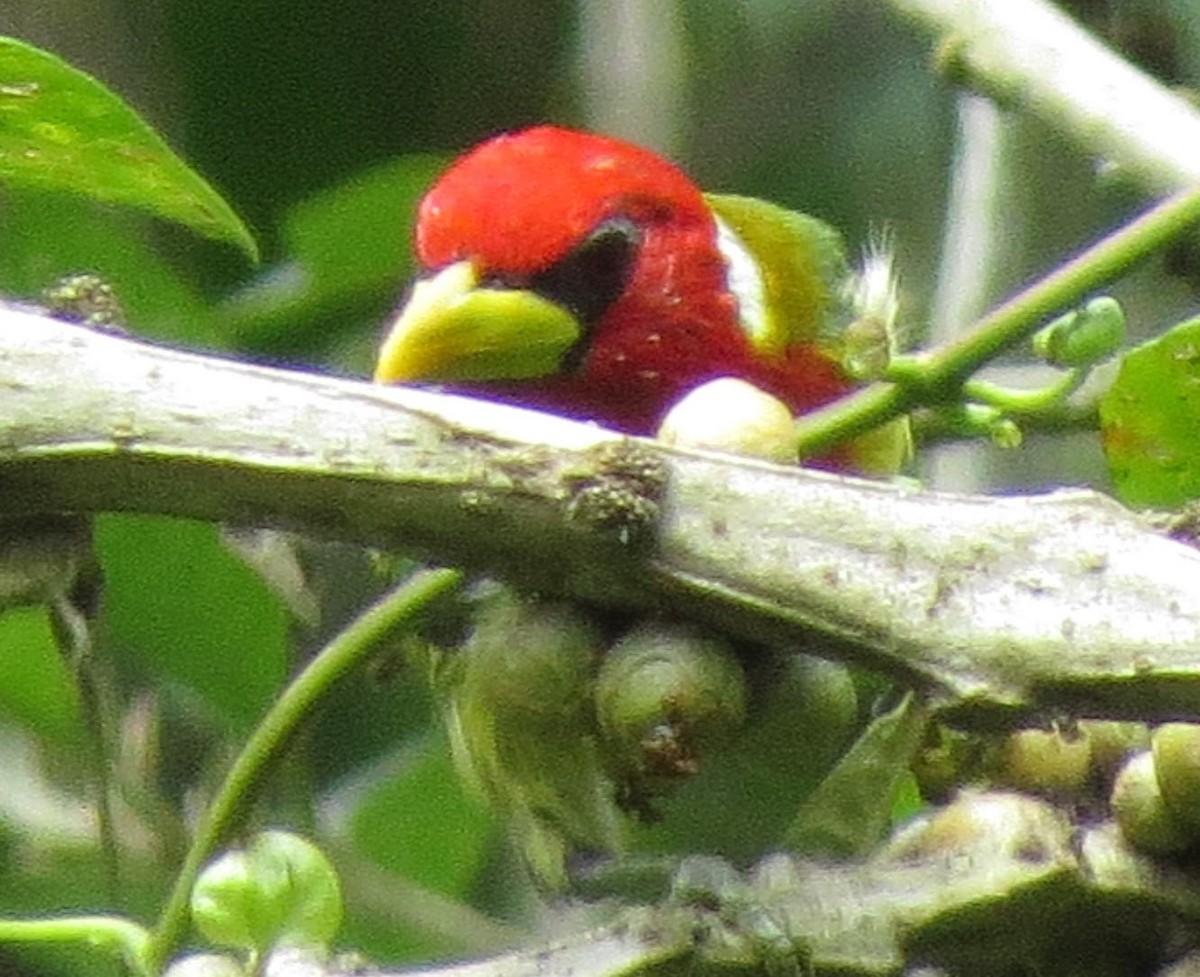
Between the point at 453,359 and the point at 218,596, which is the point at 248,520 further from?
the point at 218,596

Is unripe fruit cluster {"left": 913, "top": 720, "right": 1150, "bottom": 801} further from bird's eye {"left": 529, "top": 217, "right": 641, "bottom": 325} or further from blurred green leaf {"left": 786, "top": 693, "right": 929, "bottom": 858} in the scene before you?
bird's eye {"left": 529, "top": 217, "right": 641, "bottom": 325}

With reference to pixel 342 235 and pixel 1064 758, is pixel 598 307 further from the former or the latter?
pixel 1064 758

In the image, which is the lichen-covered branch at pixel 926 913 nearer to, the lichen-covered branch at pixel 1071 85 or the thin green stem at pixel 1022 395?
the thin green stem at pixel 1022 395

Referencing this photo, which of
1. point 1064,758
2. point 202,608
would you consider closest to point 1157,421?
point 1064,758

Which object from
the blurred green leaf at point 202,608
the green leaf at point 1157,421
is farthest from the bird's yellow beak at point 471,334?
the green leaf at point 1157,421

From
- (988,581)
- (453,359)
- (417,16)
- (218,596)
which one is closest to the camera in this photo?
(988,581)

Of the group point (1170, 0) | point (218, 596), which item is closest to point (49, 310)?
point (218, 596)
